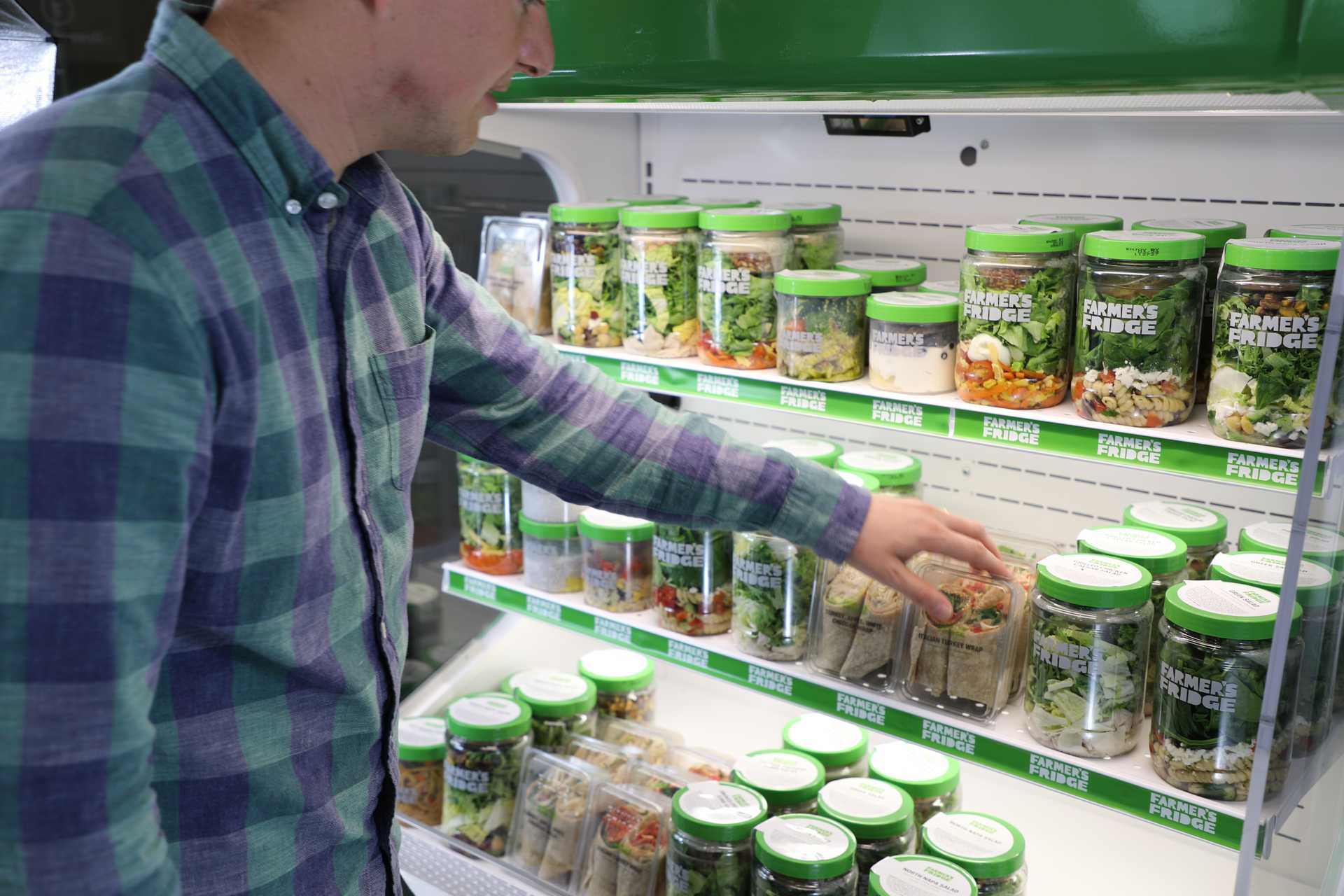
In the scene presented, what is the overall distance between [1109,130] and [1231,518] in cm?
70

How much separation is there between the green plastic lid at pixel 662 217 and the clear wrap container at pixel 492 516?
2.15 ft

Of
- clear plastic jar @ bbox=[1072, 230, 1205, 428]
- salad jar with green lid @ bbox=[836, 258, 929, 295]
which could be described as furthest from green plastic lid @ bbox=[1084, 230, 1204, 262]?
A: salad jar with green lid @ bbox=[836, 258, 929, 295]

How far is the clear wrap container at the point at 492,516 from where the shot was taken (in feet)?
7.90

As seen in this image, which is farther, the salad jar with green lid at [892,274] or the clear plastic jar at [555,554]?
the clear plastic jar at [555,554]

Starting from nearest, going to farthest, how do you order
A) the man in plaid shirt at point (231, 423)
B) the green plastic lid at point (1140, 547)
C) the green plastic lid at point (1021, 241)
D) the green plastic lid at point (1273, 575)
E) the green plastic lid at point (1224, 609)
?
the man in plaid shirt at point (231, 423), the green plastic lid at point (1273, 575), the green plastic lid at point (1224, 609), the green plastic lid at point (1021, 241), the green plastic lid at point (1140, 547)

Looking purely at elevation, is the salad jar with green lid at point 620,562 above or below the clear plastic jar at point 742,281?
below

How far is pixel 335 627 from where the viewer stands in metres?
1.26

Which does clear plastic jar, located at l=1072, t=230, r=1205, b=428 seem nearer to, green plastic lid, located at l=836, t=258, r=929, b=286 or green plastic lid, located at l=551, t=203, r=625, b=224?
green plastic lid, located at l=836, t=258, r=929, b=286

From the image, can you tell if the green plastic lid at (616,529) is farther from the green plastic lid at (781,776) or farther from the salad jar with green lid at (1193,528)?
the salad jar with green lid at (1193,528)

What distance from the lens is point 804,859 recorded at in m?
1.79

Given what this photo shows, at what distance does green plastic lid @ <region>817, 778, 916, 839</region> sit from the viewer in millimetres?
1933

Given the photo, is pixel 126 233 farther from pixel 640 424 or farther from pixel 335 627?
pixel 640 424

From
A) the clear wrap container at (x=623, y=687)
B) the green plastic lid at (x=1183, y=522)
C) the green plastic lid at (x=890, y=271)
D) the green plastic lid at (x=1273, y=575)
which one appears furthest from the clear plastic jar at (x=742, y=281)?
the clear wrap container at (x=623, y=687)

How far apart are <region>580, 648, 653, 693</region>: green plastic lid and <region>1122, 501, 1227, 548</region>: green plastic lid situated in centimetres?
110
